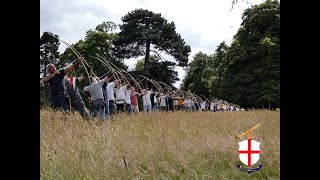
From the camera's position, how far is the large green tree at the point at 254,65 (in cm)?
1669

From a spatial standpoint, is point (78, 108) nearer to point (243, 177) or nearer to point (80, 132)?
point (80, 132)

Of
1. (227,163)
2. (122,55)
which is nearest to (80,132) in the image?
(227,163)

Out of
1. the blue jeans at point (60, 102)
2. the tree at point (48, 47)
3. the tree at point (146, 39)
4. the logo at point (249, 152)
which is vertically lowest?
the logo at point (249, 152)

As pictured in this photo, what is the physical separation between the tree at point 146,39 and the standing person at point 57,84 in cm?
218

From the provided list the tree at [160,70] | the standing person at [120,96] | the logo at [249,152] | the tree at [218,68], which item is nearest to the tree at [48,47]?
the logo at [249,152]

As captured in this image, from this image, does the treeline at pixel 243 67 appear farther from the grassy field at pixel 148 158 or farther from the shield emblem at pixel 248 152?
the shield emblem at pixel 248 152

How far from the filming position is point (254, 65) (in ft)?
64.0

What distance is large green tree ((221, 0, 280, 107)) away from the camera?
1669 cm

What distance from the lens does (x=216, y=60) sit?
A: 19.2 m

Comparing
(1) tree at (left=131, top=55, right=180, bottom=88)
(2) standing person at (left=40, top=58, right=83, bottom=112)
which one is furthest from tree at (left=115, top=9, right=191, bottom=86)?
(2) standing person at (left=40, top=58, right=83, bottom=112)

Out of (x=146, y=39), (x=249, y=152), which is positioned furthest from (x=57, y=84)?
(x=249, y=152)

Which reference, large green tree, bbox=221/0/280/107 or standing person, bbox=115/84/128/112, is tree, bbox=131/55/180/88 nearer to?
standing person, bbox=115/84/128/112

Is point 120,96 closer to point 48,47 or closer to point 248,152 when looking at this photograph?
point 48,47
